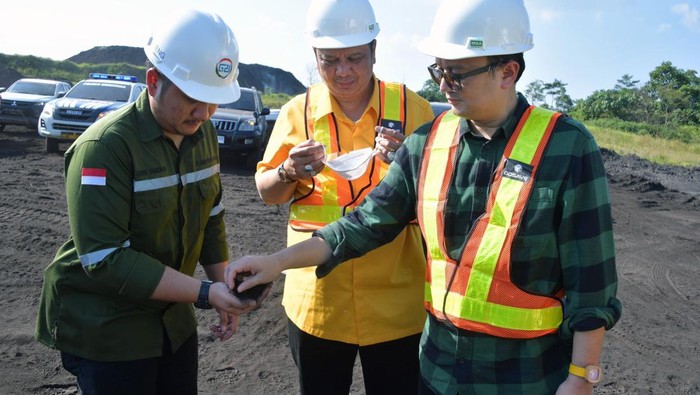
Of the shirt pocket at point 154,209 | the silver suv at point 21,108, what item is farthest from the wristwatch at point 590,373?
the silver suv at point 21,108

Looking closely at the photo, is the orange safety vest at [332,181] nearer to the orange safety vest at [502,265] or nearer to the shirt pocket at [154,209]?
the shirt pocket at [154,209]

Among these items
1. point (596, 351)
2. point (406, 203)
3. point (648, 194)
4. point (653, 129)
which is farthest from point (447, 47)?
point (653, 129)

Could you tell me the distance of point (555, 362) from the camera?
6.57 feet

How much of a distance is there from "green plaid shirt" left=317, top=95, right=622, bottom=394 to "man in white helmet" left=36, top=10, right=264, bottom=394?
0.80m

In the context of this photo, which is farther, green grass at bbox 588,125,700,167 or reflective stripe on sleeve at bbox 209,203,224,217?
green grass at bbox 588,125,700,167

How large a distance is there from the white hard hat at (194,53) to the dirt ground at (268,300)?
2.68m

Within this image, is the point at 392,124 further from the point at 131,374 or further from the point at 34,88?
the point at 34,88

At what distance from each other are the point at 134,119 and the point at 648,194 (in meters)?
13.8

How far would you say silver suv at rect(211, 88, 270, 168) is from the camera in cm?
1380

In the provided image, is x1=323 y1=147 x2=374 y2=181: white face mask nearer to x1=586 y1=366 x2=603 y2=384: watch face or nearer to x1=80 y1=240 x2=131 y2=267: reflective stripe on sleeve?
x1=80 y1=240 x2=131 y2=267: reflective stripe on sleeve

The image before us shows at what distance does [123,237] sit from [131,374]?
546 millimetres

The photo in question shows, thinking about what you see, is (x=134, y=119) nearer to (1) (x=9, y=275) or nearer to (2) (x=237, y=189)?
(1) (x=9, y=275)

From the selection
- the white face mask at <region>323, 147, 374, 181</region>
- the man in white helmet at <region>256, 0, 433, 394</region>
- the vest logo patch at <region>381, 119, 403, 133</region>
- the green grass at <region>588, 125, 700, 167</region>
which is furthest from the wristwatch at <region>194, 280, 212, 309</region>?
the green grass at <region>588, 125, 700, 167</region>

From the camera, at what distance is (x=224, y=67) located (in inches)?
94.1
